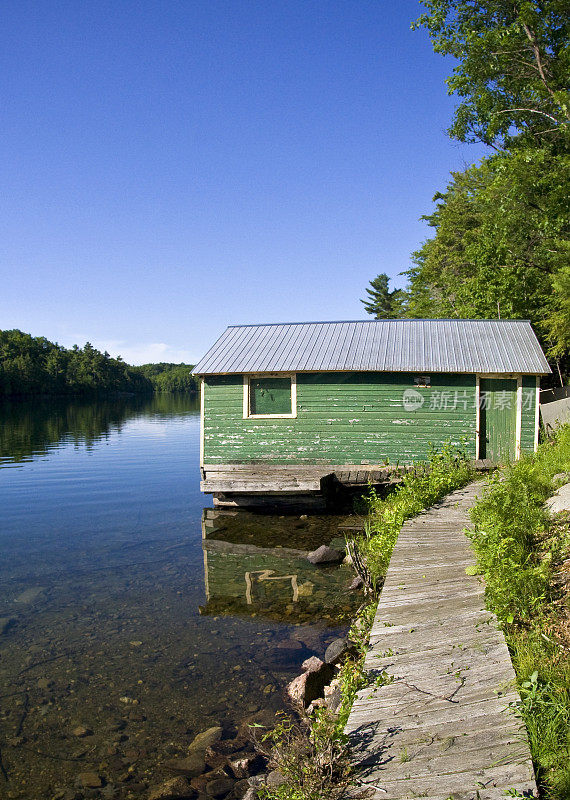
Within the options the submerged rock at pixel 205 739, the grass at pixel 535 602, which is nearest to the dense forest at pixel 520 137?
the grass at pixel 535 602

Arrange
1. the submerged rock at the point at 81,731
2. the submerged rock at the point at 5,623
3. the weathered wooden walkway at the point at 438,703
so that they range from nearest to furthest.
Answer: the weathered wooden walkway at the point at 438,703
the submerged rock at the point at 81,731
the submerged rock at the point at 5,623

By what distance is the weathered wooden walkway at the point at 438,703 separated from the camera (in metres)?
3.24

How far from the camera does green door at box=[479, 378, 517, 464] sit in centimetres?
1459

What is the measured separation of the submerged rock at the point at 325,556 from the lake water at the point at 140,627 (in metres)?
0.27

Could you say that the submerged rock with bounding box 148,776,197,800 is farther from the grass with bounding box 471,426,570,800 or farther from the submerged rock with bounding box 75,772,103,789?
the grass with bounding box 471,426,570,800

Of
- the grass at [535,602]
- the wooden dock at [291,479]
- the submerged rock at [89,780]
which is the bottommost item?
the submerged rock at [89,780]

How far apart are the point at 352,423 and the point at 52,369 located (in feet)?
314

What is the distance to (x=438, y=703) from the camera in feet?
13.2

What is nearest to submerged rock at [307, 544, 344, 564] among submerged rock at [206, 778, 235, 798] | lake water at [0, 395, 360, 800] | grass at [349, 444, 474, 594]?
lake water at [0, 395, 360, 800]

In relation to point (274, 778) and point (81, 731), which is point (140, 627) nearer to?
point (81, 731)

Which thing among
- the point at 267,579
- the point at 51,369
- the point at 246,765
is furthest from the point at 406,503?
the point at 51,369

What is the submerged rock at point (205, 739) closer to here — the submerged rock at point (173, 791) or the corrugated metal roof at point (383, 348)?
the submerged rock at point (173, 791)

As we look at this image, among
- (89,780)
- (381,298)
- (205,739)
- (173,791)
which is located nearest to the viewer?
(173,791)

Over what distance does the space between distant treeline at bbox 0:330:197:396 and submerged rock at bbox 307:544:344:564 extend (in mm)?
85307
